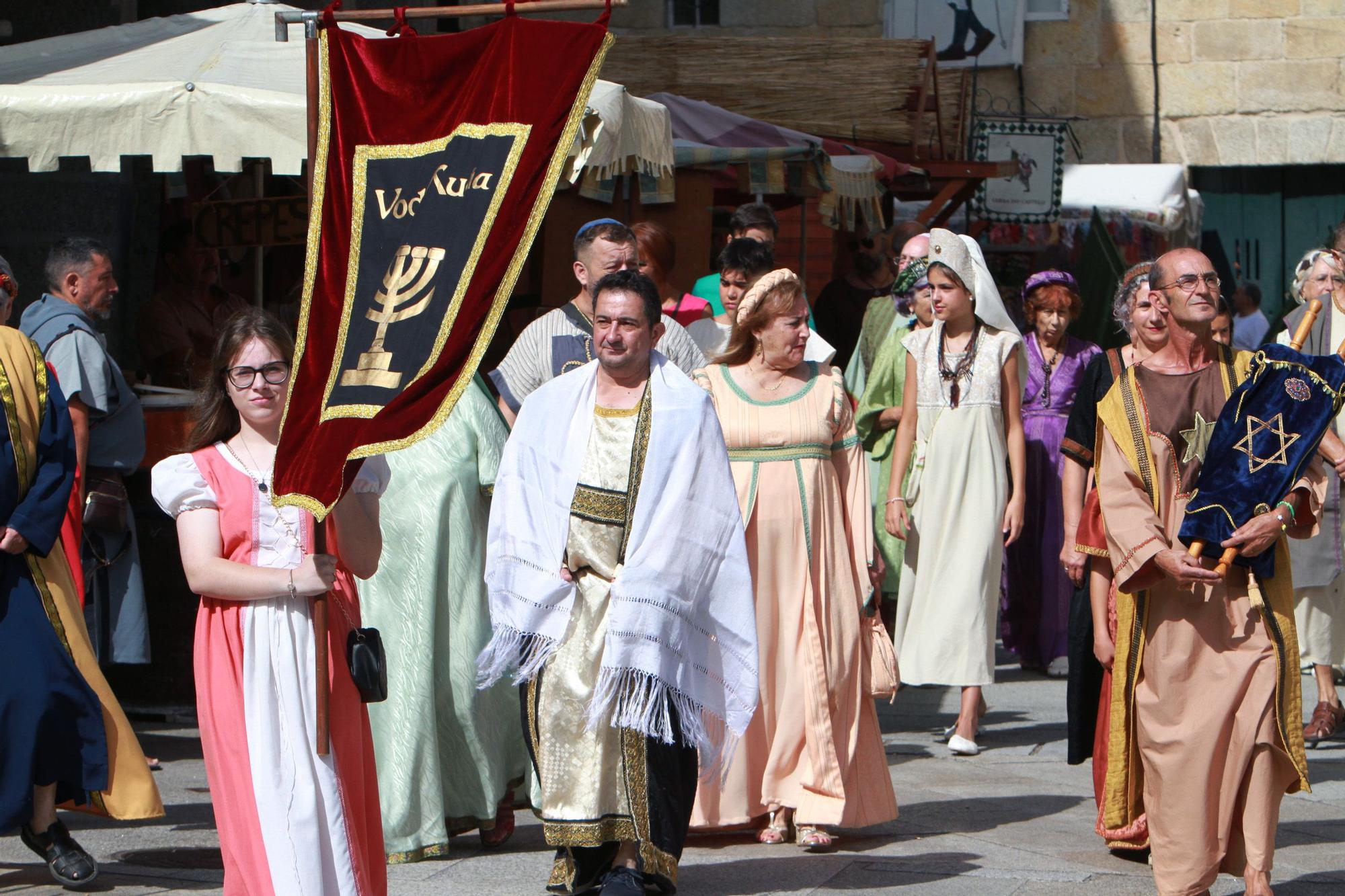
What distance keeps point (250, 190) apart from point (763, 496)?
5379mm

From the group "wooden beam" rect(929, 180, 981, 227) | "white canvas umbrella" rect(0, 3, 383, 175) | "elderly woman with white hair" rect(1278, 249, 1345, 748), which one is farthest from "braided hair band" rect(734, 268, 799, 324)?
"wooden beam" rect(929, 180, 981, 227)

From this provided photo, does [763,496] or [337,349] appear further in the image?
[763,496]

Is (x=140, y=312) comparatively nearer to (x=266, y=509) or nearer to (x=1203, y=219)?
(x=266, y=509)

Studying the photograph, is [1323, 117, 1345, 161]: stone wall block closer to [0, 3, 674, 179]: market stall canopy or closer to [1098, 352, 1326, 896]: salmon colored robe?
[0, 3, 674, 179]: market stall canopy

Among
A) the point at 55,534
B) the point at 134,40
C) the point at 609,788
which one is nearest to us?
the point at 609,788

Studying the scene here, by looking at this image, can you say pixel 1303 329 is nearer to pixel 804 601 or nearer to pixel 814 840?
pixel 804 601

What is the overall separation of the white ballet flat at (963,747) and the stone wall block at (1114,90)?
13.2 m

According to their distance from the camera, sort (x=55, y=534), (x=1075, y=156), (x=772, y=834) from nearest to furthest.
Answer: (x=55, y=534), (x=772, y=834), (x=1075, y=156)

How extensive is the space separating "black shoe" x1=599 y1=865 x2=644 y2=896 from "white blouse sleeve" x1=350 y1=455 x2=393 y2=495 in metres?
1.42

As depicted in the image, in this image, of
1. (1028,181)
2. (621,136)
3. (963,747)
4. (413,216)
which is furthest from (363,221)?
(1028,181)

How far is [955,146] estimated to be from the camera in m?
16.6

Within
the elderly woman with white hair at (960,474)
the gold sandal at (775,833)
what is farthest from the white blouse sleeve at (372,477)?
the elderly woman with white hair at (960,474)

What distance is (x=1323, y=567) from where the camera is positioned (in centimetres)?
848

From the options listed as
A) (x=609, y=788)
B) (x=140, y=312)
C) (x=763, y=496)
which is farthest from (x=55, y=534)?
(x=140, y=312)
